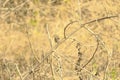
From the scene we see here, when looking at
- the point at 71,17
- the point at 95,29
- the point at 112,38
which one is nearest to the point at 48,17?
the point at 71,17

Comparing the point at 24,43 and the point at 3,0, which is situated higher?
the point at 3,0

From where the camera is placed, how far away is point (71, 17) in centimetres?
324

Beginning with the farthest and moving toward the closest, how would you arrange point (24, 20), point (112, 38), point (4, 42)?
point (24, 20) < point (4, 42) < point (112, 38)

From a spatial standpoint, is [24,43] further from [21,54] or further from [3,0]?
[3,0]

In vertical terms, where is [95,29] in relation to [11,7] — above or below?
below


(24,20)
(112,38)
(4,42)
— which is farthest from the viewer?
(24,20)

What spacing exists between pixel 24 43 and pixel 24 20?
0.26 metres

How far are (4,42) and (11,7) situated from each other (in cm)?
37

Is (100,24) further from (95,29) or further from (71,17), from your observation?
(71,17)

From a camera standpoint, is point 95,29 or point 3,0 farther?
point 3,0

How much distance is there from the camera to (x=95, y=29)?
3.06 m

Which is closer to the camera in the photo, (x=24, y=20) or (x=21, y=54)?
(x=21, y=54)

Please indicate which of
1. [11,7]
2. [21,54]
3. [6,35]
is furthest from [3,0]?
[21,54]

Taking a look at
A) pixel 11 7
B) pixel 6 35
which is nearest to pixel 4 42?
pixel 6 35
